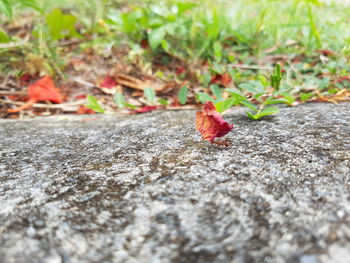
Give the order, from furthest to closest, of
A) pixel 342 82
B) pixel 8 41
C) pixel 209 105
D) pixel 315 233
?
1. pixel 8 41
2. pixel 342 82
3. pixel 209 105
4. pixel 315 233

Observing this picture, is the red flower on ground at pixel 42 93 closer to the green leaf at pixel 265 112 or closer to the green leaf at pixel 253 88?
the green leaf at pixel 253 88

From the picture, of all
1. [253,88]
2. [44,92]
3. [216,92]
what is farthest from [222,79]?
[44,92]


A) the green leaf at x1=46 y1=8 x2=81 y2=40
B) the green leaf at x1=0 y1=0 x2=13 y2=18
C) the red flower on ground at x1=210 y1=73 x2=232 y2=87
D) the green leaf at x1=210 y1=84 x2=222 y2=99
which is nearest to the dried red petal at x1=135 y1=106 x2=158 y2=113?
the green leaf at x1=210 y1=84 x2=222 y2=99

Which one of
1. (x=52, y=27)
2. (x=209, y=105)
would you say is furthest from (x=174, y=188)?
(x=52, y=27)

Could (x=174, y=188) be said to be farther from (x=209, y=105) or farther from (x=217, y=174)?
(x=209, y=105)

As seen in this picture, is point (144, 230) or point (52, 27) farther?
point (52, 27)

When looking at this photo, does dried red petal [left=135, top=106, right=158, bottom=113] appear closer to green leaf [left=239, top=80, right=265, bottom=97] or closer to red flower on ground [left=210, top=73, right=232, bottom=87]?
red flower on ground [left=210, top=73, right=232, bottom=87]
